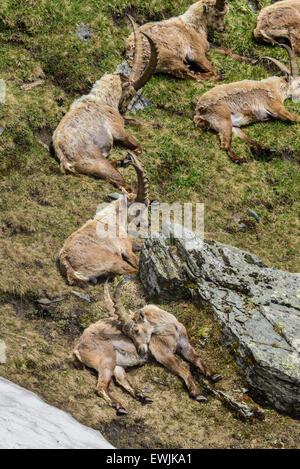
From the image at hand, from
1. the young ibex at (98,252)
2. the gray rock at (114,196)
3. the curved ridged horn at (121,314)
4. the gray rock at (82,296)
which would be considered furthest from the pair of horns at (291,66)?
the curved ridged horn at (121,314)

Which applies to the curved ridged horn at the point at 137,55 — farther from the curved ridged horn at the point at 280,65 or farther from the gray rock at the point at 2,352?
the gray rock at the point at 2,352

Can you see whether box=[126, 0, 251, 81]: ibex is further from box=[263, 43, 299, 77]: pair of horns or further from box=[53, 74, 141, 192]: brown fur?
box=[53, 74, 141, 192]: brown fur

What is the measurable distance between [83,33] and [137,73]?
187 cm

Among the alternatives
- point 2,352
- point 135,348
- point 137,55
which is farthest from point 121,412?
point 137,55

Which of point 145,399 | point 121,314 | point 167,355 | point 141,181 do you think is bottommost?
point 145,399

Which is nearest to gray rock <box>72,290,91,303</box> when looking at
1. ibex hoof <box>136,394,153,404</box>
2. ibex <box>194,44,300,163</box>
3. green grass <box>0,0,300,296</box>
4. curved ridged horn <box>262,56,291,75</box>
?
green grass <box>0,0,300,296</box>

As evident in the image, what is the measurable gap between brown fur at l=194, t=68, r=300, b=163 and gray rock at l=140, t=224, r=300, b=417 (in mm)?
4156

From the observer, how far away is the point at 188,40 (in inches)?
570

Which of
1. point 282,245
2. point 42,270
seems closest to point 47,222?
point 42,270

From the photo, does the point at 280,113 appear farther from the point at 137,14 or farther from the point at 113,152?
the point at 137,14

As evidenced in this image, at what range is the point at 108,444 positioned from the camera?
A: 20.2ft

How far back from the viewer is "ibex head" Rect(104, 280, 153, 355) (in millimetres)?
7695

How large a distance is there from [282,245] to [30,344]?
5.54 metres
